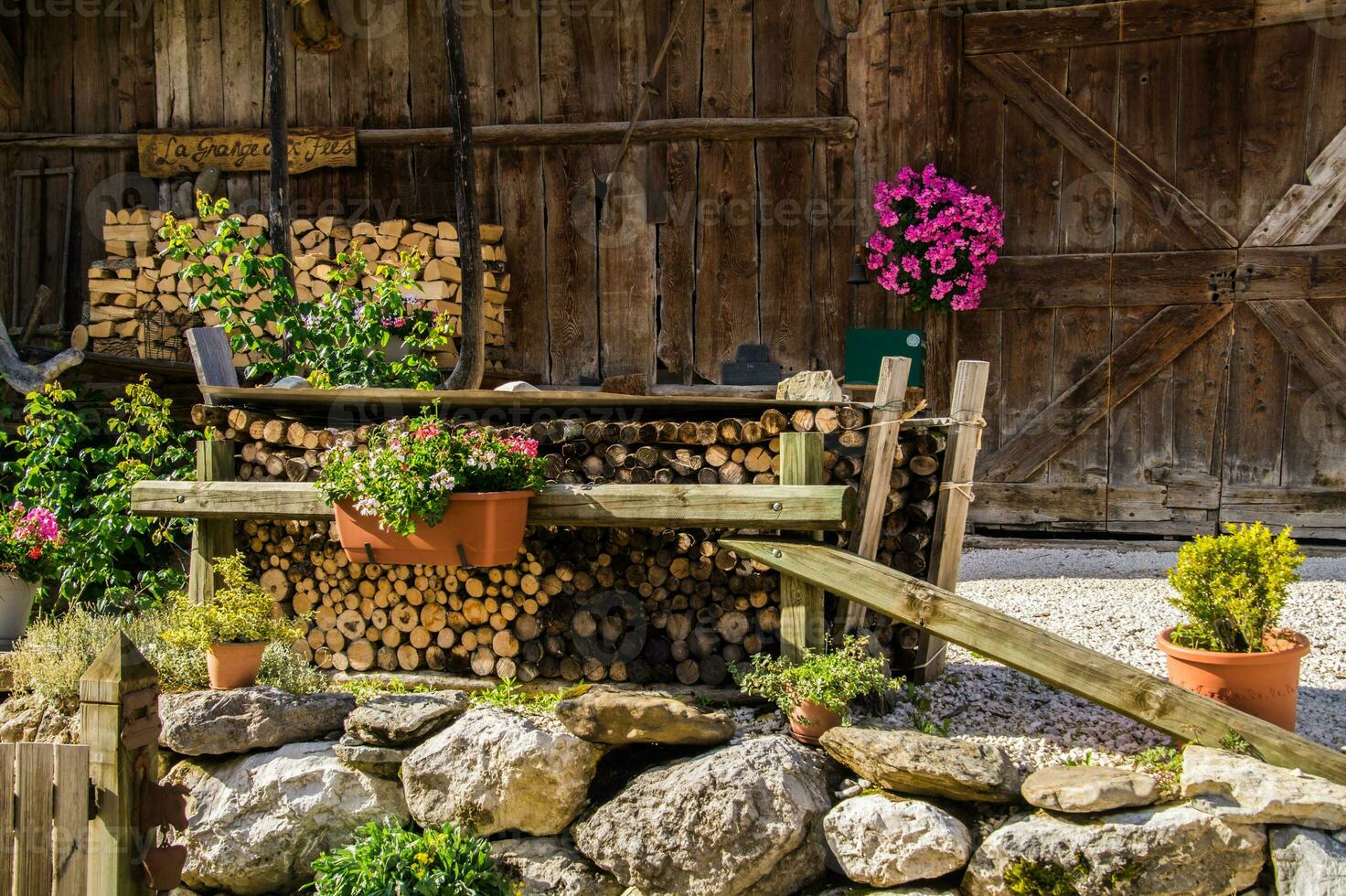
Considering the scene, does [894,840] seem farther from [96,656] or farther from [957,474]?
[96,656]

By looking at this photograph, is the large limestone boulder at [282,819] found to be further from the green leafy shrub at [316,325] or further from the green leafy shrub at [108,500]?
the green leafy shrub at [316,325]

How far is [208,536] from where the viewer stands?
197 inches

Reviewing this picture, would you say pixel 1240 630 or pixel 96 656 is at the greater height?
pixel 1240 630

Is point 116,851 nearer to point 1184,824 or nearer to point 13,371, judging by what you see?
point 1184,824

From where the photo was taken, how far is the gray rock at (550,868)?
388 cm

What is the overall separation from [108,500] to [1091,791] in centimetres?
468

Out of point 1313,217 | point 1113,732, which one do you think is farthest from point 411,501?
point 1313,217

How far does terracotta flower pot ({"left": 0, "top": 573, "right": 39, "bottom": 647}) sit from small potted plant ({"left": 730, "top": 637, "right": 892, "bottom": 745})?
12.0 ft

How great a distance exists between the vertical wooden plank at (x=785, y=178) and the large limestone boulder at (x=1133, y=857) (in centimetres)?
470

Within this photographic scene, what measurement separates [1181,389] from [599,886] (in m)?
5.43

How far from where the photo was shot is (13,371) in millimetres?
7250

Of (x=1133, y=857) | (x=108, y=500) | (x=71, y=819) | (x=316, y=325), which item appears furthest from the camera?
(x=316, y=325)

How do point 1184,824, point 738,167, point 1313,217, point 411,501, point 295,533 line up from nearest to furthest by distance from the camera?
point 1184,824 → point 411,501 → point 295,533 → point 1313,217 → point 738,167

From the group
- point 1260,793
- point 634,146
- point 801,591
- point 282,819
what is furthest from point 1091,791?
point 634,146
